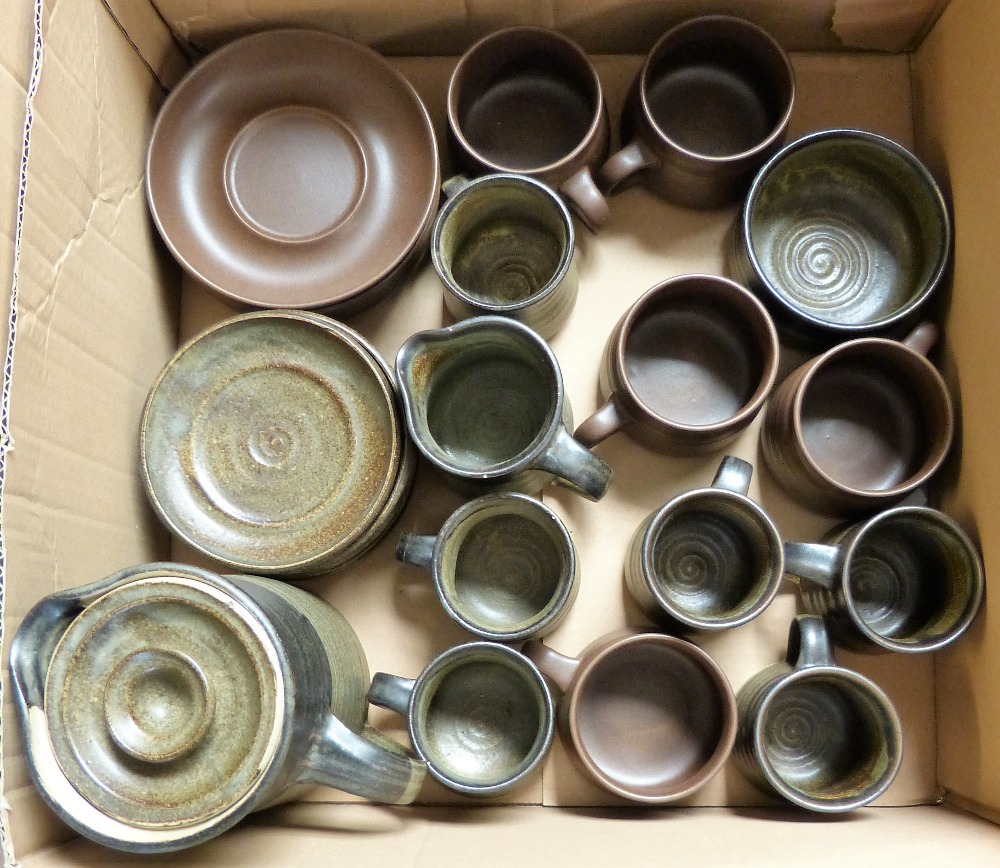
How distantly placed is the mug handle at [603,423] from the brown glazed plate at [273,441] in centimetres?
25

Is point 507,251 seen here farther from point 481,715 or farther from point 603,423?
point 481,715

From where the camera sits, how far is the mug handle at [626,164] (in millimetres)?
1172

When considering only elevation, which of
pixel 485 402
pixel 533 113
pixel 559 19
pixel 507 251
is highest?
pixel 559 19

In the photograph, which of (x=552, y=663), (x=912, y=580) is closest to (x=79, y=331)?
(x=552, y=663)

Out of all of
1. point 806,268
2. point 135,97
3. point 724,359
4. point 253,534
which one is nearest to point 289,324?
point 253,534

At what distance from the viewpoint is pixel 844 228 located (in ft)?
4.21

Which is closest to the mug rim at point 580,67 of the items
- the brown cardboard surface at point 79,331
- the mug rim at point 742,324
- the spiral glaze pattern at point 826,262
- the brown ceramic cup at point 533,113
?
the brown ceramic cup at point 533,113

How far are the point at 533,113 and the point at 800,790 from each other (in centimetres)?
107

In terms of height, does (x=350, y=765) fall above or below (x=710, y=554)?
below

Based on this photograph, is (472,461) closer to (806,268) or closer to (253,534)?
(253,534)

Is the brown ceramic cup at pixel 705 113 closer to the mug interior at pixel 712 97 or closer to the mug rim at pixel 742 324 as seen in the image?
the mug interior at pixel 712 97

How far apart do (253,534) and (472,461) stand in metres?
0.32

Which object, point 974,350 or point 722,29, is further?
point 722,29

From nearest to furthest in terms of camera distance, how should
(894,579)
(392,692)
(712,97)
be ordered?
(392,692), (894,579), (712,97)
